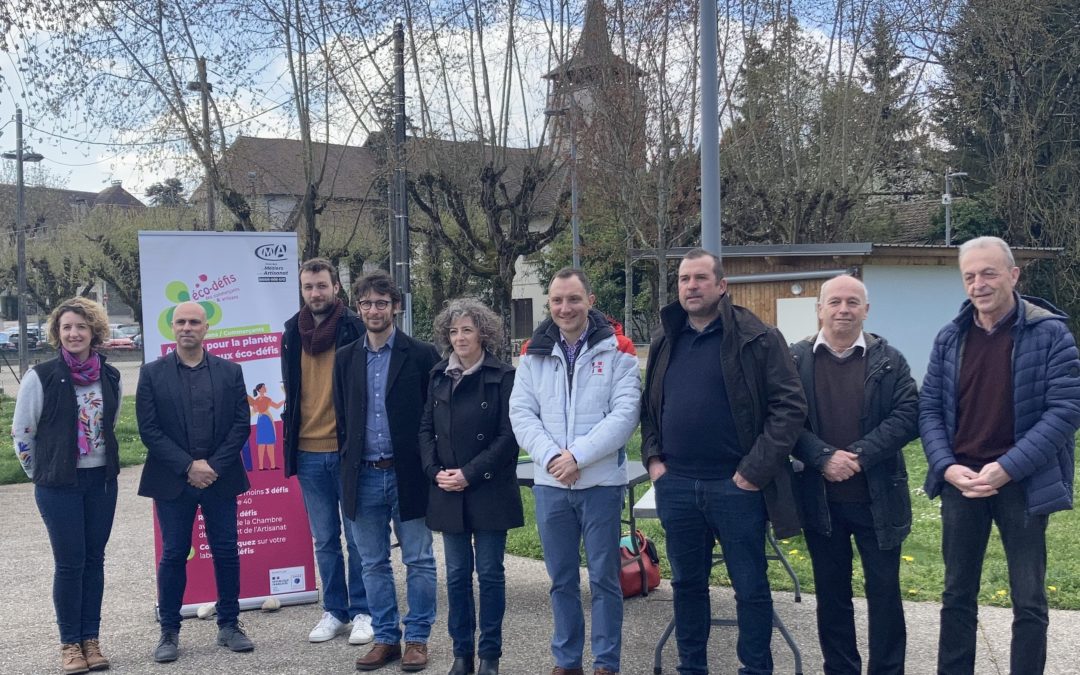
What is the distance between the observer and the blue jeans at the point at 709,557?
4254mm

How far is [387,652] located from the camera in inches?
200

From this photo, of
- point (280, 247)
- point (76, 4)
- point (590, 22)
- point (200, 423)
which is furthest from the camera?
point (590, 22)

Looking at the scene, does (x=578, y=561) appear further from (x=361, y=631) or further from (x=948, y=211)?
(x=948, y=211)

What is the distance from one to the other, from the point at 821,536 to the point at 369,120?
1172cm

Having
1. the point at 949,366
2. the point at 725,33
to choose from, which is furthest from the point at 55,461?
the point at 725,33

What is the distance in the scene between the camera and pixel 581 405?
4.54 meters

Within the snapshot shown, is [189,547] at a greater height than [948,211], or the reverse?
[948,211]

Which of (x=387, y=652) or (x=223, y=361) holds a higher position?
(x=223, y=361)

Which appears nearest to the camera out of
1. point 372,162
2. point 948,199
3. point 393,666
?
point 393,666

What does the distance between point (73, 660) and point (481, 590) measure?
2.14 metres

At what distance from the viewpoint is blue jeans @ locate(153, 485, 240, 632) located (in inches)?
208

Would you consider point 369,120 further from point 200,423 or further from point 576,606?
point 576,606

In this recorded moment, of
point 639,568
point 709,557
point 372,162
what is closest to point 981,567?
point 709,557

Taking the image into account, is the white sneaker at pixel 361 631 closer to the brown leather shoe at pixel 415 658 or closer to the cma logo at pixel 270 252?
the brown leather shoe at pixel 415 658
